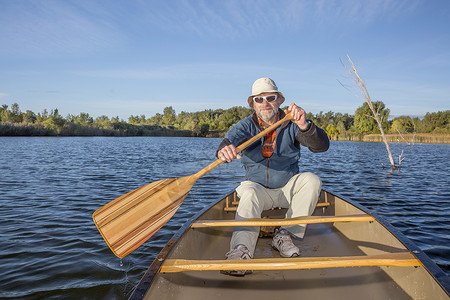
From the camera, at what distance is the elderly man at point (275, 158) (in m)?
2.76

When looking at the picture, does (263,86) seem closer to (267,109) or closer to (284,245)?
(267,109)

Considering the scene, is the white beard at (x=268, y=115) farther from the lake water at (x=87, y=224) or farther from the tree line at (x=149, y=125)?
the tree line at (x=149, y=125)

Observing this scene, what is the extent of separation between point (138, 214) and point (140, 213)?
0.02m

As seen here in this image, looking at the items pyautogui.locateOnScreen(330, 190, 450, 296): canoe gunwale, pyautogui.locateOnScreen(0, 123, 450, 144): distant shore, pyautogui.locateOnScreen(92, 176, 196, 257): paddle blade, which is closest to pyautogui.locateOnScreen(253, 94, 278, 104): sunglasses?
pyautogui.locateOnScreen(92, 176, 196, 257): paddle blade

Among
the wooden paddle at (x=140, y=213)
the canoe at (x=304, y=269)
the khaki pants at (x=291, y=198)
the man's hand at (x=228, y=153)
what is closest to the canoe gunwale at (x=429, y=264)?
the canoe at (x=304, y=269)

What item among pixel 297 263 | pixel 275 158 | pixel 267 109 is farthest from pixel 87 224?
pixel 297 263

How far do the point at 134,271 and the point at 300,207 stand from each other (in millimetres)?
1978

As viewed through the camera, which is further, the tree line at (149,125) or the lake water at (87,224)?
the tree line at (149,125)

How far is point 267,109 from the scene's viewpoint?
10.0ft

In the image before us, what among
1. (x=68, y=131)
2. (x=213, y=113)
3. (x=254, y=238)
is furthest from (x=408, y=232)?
(x=213, y=113)

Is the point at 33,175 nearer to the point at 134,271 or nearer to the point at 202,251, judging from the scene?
the point at 134,271

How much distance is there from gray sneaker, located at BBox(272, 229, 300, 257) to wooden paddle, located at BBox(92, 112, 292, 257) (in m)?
0.87

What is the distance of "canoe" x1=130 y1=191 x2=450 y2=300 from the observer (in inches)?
73.3

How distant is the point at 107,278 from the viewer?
3166 mm
